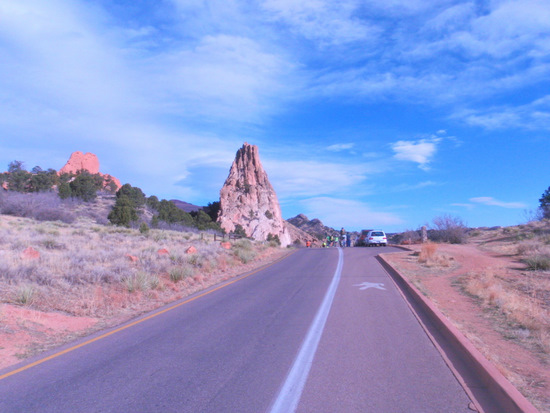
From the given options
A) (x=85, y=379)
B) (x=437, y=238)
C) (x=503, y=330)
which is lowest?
(x=85, y=379)

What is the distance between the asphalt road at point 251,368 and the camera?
5.11 m

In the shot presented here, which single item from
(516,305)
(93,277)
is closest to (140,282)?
(93,277)

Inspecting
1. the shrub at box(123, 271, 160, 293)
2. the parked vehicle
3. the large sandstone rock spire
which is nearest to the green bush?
the parked vehicle

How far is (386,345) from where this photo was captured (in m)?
7.48

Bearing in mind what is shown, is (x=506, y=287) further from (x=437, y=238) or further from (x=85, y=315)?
(x=437, y=238)

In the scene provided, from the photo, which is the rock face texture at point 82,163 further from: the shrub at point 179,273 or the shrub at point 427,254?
the shrub at point 179,273

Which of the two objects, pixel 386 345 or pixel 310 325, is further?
pixel 310 325

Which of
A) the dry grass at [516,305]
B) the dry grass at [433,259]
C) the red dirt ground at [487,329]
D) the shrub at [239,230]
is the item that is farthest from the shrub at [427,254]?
the shrub at [239,230]

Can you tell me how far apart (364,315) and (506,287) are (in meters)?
6.21

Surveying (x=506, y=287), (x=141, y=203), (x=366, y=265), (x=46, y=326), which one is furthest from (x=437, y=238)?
(x=46, y=326)

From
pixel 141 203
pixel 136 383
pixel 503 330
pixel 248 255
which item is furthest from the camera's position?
pixel 141 203

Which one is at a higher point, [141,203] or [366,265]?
[141,203]

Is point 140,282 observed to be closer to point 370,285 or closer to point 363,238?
point 370,285

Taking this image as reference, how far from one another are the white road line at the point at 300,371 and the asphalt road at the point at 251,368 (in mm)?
13
